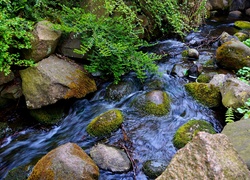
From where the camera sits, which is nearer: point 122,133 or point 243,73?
point 122,133

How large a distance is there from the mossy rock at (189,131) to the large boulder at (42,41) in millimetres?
2585

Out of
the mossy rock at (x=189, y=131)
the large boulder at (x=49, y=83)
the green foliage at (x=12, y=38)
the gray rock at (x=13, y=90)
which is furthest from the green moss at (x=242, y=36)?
the gray rock at (x=13, y=90)

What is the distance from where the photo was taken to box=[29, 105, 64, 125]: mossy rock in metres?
3.90

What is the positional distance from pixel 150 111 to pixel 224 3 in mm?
8570

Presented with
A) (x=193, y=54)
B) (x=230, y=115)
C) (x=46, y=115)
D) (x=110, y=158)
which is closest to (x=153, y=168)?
(x=110, y=158)

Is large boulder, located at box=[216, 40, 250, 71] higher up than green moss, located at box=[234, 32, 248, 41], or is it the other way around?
large boulder, located at box=[216, 40, 250, 71]

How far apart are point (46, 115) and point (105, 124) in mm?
1145

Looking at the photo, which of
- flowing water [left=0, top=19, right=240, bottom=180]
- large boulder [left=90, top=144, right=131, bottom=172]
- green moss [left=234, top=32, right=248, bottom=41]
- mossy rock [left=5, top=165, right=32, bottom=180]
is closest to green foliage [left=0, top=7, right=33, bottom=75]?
flowing water [left=0, top=19, right=240, bottom=180]

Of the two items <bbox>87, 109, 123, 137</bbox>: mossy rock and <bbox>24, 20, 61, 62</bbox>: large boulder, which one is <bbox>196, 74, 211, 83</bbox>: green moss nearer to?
<bbox>87, 109, 123, 137</bbox>: mossy rock

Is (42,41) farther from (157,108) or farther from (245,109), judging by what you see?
(245,109)

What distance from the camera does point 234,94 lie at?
3.59m

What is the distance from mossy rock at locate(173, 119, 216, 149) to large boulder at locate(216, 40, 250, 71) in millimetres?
2141

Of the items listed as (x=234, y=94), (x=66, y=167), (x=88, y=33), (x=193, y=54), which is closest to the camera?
(x=66, y=167)

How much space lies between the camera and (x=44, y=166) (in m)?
2.56
